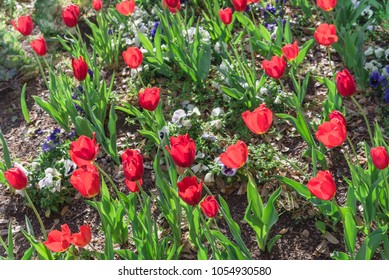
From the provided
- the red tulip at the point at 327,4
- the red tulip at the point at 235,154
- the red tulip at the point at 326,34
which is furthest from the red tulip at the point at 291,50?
the red tulip at the point at 235,154

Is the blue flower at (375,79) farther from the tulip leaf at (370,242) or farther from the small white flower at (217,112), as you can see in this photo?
the tulip leaf at (370,242)

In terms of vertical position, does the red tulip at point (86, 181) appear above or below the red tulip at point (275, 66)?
below

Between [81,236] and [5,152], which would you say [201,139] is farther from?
[81,236]

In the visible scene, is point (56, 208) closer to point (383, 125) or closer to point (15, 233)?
point (15, 233)

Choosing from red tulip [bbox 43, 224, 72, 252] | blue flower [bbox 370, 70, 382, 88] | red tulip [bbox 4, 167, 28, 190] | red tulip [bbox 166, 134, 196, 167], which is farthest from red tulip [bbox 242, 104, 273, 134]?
blue flower [bbox 370, 70, 382, 88]

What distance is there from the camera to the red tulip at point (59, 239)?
2436mm

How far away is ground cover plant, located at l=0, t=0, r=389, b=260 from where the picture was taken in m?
2.61

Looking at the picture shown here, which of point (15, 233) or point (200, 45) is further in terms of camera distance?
point (200, 45)

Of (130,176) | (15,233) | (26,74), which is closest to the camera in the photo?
(130,176)

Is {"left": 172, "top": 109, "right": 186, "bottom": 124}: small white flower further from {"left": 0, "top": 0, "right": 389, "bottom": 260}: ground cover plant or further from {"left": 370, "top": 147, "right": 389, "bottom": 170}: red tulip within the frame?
{"left": 370, "top": 147, "right": 389, "bottom": 170}: red tulip

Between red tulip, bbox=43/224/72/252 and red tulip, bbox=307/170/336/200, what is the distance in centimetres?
94


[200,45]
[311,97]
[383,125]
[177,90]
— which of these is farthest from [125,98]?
[383,125]

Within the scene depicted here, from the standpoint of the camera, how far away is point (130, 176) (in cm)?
Answer: 242

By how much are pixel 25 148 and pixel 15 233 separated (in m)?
0.67
